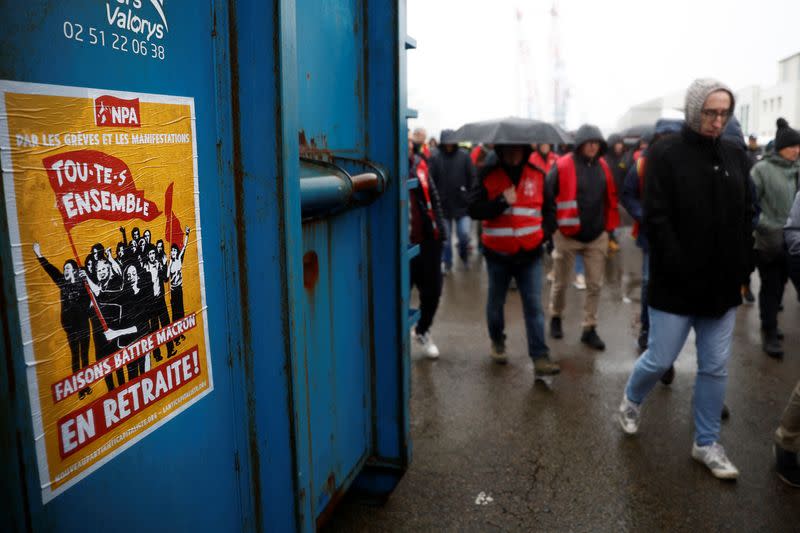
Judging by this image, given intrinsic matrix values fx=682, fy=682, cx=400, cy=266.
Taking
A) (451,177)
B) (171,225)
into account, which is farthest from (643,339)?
(171,225)

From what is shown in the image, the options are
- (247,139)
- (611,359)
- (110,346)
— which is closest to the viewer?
(110,346)

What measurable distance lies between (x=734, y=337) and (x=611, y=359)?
1396mm

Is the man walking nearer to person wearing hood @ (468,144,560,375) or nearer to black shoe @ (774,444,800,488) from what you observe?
black shoe @ (774,444,800,488)

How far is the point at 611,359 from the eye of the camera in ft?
18.3

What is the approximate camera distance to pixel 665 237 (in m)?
3.41

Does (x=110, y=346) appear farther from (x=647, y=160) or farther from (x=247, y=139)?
(x=647, y=160)

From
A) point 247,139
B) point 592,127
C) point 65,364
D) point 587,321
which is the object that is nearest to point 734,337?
point 587,321

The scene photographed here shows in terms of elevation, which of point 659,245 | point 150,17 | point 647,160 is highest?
point 150,17

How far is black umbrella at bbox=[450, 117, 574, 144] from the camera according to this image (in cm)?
461

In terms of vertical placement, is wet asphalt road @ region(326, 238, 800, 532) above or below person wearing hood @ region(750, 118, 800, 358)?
below

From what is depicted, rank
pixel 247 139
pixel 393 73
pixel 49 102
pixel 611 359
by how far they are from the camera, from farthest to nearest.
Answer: pixel 611 359, pixel 393 73, pixel 247 139, pixel 49 102

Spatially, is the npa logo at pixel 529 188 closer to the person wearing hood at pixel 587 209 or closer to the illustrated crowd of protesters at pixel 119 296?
the person wearing hood at pixel 587 209

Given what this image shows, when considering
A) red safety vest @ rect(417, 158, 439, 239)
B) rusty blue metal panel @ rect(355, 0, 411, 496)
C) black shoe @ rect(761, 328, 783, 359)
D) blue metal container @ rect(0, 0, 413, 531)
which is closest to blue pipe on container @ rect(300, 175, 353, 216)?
blue metal container @ rect(0, 0, 413, 531)

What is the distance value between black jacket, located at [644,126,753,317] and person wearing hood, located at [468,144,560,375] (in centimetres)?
139
